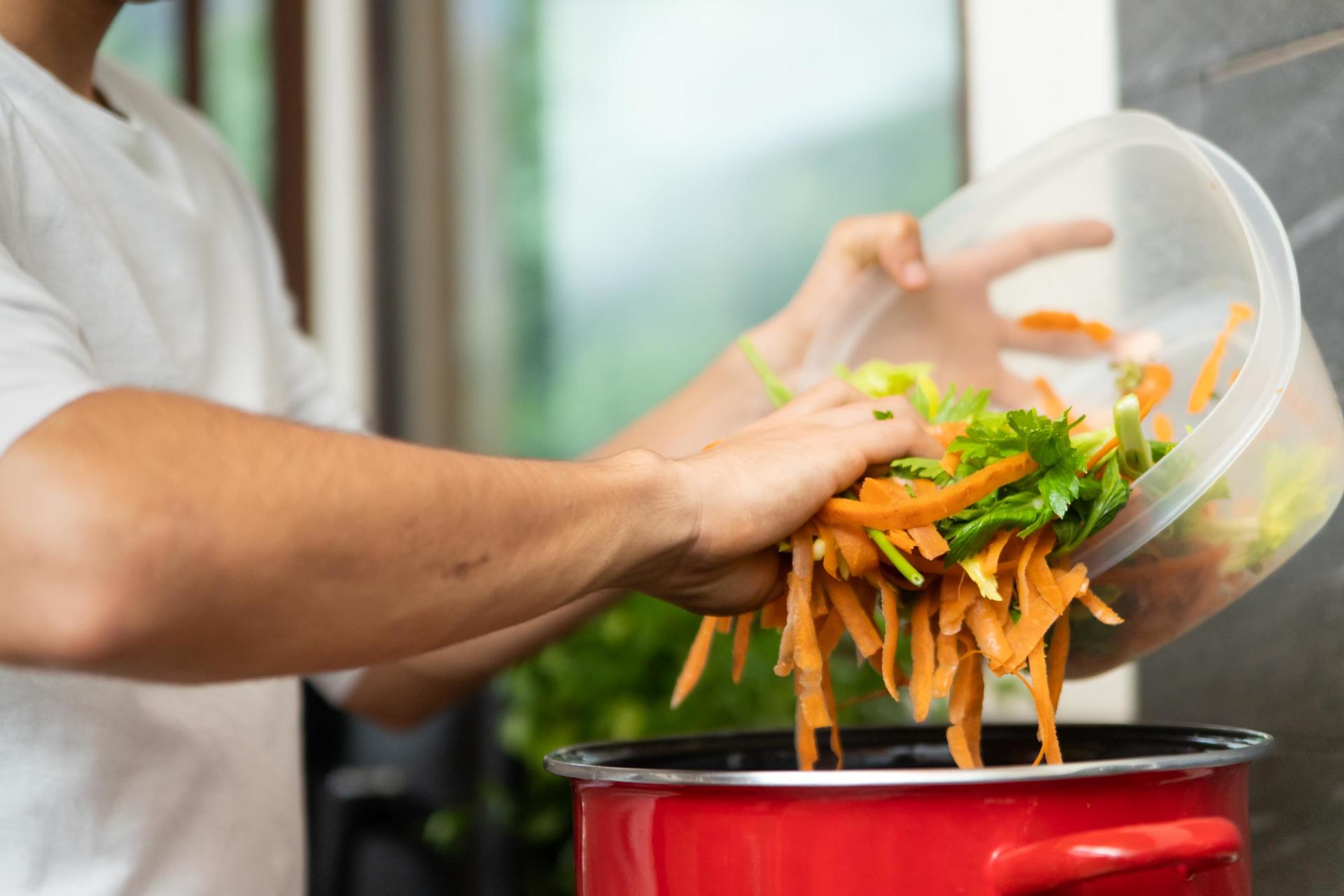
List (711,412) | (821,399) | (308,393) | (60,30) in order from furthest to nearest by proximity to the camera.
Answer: (308,393), (711,412), (60,30), (821,399)

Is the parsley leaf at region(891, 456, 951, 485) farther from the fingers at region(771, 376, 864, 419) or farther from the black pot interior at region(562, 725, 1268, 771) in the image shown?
the black pot interior at region(562, 725, 1268, 771)

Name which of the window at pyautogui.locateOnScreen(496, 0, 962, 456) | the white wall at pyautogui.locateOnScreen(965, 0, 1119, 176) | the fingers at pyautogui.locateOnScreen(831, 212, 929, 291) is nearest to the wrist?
the fingers at pyautogui.locateOnScreen(831, 212, 929, 291)

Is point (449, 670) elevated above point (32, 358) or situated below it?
below

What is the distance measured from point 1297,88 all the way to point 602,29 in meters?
1.61

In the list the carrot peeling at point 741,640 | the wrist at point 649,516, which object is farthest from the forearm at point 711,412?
the wrist at point 649,516

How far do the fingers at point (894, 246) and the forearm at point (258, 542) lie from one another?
392 mm

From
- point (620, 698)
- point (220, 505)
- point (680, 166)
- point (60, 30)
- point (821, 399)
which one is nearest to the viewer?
point (220, 505)

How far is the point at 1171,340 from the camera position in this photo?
88cm

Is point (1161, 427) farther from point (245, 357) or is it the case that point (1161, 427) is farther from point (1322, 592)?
point (245, 357)

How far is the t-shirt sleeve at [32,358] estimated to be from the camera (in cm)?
53

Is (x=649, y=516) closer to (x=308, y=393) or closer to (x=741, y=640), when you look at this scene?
(x=741, y=640)

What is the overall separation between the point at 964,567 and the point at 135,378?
0.60m

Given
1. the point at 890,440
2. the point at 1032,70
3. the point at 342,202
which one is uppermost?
the point at 342,202

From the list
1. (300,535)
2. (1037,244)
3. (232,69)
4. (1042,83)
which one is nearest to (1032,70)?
(1042,83)
